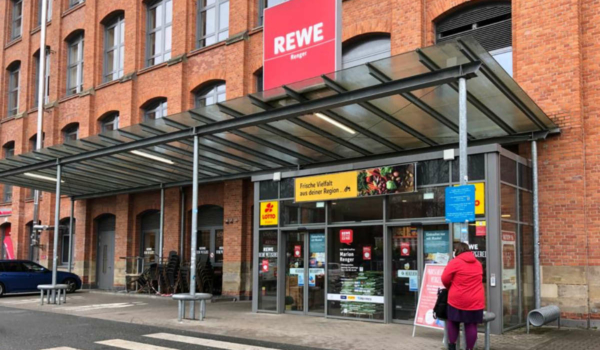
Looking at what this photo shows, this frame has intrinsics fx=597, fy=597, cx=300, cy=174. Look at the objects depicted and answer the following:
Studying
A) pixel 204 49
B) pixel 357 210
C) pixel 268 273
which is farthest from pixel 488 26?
pixel 204 49

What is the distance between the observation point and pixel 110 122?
2494 centimetres

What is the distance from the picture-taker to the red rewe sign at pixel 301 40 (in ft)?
48.3

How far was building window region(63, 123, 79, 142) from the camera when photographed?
26.7 meters

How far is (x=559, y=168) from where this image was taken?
1262cm

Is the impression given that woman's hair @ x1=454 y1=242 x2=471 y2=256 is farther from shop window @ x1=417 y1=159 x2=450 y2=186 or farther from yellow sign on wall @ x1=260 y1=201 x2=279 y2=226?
yellow sign on wall @ x1=260 y1=201 x2=279 y2=226

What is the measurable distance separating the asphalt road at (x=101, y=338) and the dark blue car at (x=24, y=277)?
7905 mm

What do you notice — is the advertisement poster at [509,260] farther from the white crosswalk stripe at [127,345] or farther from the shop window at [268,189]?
the white crosswalk stripe at [127,345]

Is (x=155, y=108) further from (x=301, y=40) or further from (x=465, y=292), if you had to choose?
(x=465, y=292)

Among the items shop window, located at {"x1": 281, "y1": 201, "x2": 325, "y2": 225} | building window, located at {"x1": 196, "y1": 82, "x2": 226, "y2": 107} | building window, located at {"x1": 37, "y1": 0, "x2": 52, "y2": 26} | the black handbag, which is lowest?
the black handbag

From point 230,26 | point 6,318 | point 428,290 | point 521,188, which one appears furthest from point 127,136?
point 521,188

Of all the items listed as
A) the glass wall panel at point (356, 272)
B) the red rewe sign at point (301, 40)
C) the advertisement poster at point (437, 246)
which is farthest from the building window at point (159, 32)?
the advertisement poster at point (437, 246)

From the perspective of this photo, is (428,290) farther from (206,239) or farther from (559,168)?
(206,239)

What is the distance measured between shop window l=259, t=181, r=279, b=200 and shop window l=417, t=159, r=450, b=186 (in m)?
4.04

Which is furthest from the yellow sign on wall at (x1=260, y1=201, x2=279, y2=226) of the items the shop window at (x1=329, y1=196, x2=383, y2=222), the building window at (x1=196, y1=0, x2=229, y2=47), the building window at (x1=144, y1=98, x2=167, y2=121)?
the building window at (x1=144, y1=98, x2=167, y2=121)
